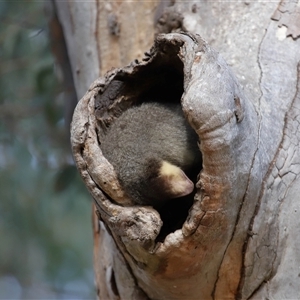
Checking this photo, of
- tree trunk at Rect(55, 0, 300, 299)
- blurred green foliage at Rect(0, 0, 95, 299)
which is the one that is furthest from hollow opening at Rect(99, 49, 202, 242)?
blurred green foliage at Rect(0, 0, 95, 299)

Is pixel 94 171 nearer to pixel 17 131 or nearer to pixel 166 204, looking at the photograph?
pixel 166 204

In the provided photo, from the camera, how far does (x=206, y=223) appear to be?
1.29 m

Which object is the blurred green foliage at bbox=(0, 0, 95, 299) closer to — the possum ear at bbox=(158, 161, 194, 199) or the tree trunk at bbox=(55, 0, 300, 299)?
the tree trunk at bbox=(55, 0, 300, 299)

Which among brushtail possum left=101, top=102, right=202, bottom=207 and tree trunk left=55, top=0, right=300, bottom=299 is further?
brushtail possum left=101, top=102, right=202, bottom=207

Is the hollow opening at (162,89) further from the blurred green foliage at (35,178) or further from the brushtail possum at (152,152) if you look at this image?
the blurred green foliage at (35,178)

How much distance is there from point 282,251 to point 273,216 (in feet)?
0.31

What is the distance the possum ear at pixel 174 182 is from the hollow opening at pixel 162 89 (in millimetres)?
81

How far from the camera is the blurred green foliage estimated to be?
3248 millimetres

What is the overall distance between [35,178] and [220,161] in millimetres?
2369

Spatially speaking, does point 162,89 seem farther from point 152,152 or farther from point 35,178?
point 35,178

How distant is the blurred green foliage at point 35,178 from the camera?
325cm

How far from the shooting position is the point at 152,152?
146cm

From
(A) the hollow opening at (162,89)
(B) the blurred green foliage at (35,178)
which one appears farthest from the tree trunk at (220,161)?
(B) the blurred green foliage at (35,178)

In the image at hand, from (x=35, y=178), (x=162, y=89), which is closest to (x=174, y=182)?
(x=162, y=89)
